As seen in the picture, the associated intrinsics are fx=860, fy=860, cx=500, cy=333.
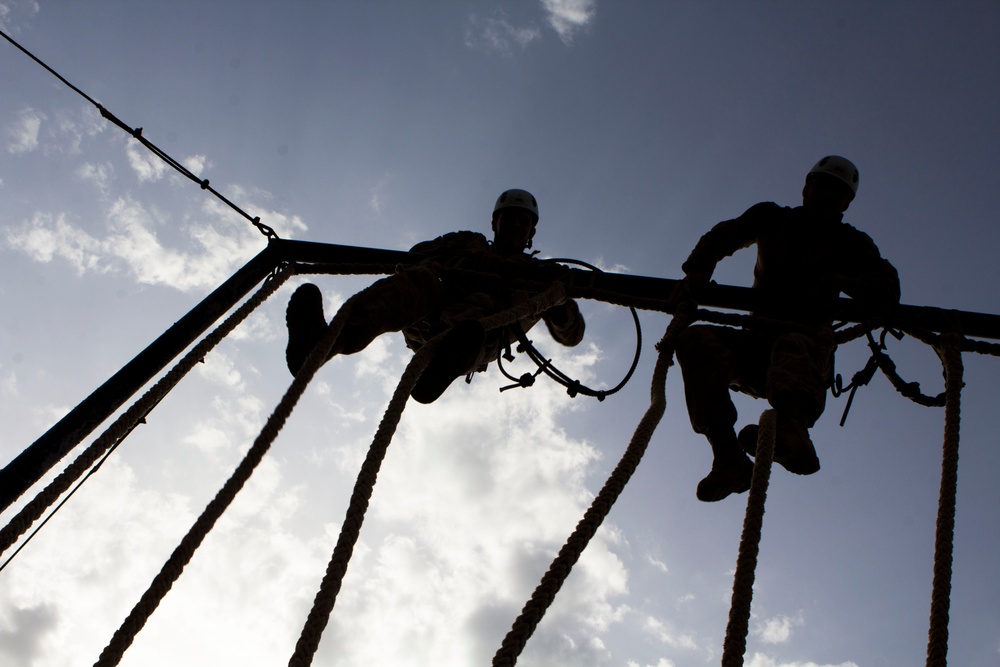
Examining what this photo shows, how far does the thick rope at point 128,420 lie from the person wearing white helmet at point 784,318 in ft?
6.41

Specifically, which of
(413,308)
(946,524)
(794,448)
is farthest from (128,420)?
(946,524)

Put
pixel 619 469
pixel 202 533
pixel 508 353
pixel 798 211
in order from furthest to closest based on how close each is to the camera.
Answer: pixel 508 353
pixel 798 211
pixel 619 469
pixel 202 533

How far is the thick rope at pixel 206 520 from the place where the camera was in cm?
211

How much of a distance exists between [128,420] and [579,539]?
2.02 m

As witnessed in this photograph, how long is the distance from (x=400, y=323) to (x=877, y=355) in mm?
2138

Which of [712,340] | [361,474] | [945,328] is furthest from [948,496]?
[361,474]

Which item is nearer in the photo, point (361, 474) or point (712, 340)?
point (361, 474)

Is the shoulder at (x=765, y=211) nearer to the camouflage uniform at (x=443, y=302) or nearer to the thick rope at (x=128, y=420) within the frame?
the camouflage uniform at (x=443, y=302)

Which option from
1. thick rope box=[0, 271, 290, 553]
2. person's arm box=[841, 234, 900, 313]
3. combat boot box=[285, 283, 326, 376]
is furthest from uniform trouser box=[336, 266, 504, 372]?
person's arm box=[841, 234, 900, 313]

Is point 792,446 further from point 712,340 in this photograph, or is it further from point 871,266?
point 871,266

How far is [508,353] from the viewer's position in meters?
4.93

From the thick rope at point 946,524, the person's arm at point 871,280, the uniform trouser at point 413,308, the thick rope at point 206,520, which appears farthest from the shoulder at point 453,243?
the thick rope at point 946,524

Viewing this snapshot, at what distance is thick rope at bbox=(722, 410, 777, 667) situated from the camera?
2.13 metres

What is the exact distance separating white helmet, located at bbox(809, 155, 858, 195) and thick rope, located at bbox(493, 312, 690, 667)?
2218 millimetres
